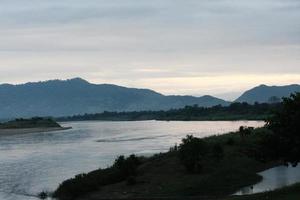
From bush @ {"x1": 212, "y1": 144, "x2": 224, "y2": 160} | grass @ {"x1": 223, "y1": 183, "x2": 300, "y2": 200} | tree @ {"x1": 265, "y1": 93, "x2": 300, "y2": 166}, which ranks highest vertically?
tree @ {"x1": 265, "y1": 93, "x2": 300, "y2": 166}

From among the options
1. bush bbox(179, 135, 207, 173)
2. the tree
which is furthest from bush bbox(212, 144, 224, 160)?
the tree

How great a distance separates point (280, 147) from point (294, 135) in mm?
1411

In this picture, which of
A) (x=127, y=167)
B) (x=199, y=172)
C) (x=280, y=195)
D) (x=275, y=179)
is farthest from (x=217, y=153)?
(x=280, y=195)

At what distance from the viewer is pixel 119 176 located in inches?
1870

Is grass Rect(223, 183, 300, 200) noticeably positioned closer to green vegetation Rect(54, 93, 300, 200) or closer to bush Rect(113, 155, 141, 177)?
green vegetation Rect(54, 93, 300, 200)

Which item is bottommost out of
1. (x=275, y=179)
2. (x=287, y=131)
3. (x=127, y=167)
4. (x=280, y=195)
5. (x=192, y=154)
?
(x=275, y=179)

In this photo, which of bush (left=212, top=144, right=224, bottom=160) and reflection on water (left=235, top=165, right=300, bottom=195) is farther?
bush (left=212, top=144, right=224, bottom=160)

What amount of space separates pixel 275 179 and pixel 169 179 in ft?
27.7

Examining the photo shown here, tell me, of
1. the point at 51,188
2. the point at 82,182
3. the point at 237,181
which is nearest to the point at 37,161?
the point at 51,188

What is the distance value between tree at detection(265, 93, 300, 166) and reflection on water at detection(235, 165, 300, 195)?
626cm

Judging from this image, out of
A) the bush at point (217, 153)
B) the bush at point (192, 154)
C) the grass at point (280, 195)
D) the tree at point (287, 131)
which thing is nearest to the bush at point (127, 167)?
the bush at point (192, 154)

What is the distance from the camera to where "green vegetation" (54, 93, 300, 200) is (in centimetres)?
3447

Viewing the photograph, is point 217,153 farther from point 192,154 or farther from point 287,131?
point 287,131

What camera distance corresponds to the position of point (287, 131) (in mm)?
33844
